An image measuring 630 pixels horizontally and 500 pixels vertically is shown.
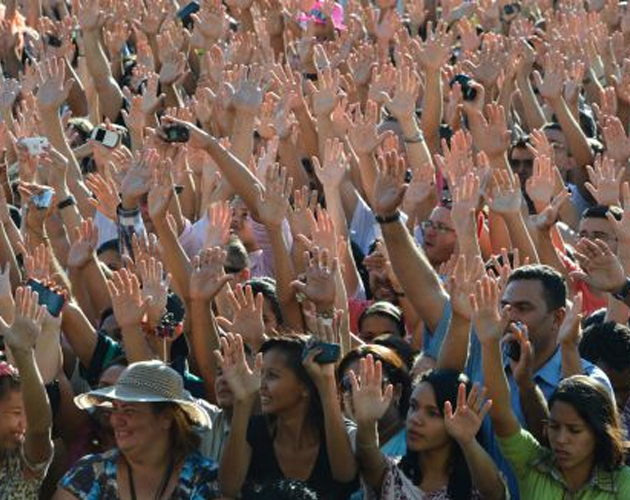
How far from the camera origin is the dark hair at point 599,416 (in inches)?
184

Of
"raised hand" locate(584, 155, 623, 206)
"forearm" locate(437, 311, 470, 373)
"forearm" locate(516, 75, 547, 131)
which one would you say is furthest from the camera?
"forearm" locate(516, 75, 547, 131)

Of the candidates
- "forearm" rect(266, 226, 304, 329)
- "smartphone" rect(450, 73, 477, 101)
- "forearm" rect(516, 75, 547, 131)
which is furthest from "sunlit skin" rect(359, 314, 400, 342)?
"forearm" rect(516, 75, 547, 131)

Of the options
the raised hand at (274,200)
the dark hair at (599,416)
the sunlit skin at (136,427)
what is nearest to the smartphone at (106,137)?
the raised hand at (274,200)

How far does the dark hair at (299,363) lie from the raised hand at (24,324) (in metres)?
0.69

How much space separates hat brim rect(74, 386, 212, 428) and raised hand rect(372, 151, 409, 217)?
1.10m

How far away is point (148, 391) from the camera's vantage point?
484 cm

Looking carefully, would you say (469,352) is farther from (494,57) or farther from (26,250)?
(494,57)

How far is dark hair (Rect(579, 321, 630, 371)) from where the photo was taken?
5.34 m

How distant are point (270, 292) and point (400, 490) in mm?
1307

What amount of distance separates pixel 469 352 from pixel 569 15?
5411mm

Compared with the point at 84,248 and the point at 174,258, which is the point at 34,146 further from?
the point at 174,258

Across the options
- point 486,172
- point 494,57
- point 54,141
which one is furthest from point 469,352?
point 494,57

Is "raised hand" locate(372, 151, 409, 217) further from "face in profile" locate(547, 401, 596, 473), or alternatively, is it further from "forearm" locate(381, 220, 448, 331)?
"face in profile" locate(547, 401, 596, 473)

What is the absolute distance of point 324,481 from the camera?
16.1 ft
